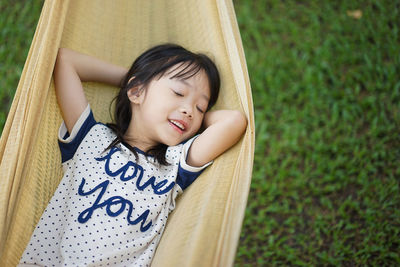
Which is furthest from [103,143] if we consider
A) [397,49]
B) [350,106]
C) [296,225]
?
[397,49]

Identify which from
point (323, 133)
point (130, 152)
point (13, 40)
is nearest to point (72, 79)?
point (130, 152)

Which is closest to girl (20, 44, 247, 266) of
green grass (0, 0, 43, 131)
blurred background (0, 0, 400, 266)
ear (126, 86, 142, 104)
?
ear (126, 86, 142, 104)

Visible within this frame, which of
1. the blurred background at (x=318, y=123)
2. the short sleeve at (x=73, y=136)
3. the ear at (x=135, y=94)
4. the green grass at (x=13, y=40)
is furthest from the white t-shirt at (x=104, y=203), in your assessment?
the green grass at (x=13, y=40)

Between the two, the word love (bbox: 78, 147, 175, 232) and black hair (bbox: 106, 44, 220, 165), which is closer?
the word love (bbox: 78, 147, 175, 232)

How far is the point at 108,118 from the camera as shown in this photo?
63.9 inches

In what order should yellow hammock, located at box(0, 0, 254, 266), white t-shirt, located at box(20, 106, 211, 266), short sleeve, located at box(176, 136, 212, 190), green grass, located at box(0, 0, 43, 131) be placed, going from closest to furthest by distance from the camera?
yellow hammock, located at box(0, 0, 254, 266) → white t-shirt, located at box(20, 106, 211, 266) → short sleeve, located at box(176, 136, 212, 190) → green grass, located at box(0, 0, 43, 131)

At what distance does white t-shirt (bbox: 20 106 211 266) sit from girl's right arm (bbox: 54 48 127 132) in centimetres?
3

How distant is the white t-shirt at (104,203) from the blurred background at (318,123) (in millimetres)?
734

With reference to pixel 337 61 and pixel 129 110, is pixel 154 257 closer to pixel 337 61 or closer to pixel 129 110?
pixel 129 110

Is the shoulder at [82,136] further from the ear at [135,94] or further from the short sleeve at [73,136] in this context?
the ear at [135,94]

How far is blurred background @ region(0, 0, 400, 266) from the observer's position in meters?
1.95

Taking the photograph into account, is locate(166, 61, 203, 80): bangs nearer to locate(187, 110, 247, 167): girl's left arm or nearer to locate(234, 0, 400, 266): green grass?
locate(187, 110, 247, 167): girl's left arm

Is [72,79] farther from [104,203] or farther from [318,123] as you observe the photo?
[318,123]

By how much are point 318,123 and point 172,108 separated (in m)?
1.23
